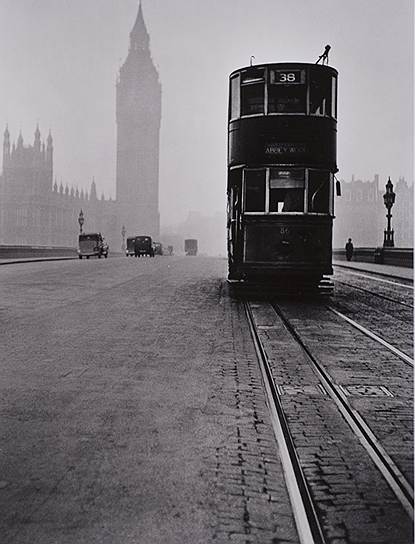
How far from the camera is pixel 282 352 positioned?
8.45 meters

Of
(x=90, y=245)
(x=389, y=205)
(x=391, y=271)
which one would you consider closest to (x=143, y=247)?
(x=90, y=245)

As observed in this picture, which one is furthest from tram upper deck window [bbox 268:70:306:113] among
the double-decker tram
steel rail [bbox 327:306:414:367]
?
steel rail [bbox 327:306:414:367]

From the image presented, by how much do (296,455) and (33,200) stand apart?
123322mm

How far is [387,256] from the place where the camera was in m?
38.5

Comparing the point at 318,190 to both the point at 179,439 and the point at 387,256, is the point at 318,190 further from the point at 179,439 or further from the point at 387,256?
the point at 387,256

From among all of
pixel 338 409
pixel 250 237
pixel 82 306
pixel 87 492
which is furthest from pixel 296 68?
pixel 87 492

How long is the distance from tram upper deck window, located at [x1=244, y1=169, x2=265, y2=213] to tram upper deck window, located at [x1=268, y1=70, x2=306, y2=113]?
1322mm

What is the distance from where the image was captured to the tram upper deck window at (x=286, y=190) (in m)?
14.6

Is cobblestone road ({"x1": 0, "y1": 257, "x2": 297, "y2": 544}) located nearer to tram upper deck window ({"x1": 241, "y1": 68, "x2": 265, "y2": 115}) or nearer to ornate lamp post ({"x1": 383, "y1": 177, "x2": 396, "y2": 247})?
tram upper deck window ({"x1": 241, "y1": 68, "x2": 265, "y2": 115})

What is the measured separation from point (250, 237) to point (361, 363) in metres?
7.34

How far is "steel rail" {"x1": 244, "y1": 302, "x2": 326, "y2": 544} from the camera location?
3.24 meters

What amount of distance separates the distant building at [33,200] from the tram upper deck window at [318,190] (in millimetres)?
107158

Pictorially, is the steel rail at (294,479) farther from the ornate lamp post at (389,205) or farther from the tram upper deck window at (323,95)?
the ornate lamp post at (389,205)

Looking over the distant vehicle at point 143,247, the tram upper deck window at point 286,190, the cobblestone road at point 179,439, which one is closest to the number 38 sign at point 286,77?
the tram upper deck window at point 286,190
